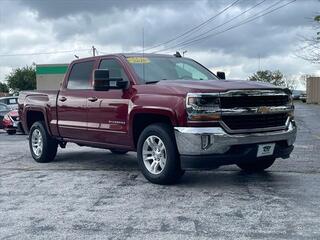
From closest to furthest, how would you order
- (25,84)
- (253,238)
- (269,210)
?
(253,238), (269,210), (25,84)

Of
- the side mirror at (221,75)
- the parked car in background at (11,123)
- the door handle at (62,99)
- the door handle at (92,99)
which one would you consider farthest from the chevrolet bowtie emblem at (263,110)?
the parked car in background at (11,123)

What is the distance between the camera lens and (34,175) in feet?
27.6

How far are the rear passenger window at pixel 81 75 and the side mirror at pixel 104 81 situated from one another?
980 millimetres

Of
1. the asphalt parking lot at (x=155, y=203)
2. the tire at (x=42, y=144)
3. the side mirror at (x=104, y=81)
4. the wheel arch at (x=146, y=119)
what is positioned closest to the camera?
the asphalt parking lot at (x=155, y=203)

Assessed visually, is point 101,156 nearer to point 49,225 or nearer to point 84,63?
point 84,63

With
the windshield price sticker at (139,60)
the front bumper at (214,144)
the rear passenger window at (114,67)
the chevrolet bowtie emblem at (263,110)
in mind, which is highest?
the windshield price sticker at (139,60)

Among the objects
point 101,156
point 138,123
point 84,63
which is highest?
point 84,63

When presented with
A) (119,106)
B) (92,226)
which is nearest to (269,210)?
(92,226)

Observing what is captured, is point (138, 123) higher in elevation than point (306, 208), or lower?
higher

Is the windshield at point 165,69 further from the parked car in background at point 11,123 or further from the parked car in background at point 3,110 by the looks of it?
the parked car in background at point 3,110

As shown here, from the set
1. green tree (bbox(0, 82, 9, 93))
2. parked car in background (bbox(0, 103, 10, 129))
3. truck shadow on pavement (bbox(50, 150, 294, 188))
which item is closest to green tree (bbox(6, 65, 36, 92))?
green tree (bbox(0, 82, 9, 93))

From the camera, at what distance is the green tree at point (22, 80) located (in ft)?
252

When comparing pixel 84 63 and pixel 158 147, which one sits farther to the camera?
pixel 84 63

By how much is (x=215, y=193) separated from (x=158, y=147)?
1.10 meters
